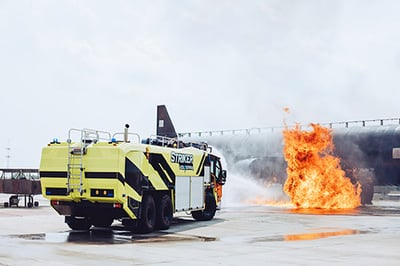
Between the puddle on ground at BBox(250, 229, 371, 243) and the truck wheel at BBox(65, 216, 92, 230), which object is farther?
the truck wheel at BBox(65, 216, 92, 230)

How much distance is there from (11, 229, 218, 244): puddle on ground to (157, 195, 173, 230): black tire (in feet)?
2.92

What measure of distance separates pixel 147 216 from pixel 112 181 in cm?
210

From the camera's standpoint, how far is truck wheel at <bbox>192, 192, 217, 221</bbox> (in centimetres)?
2330

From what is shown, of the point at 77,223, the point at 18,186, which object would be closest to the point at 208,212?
the point at 77,223

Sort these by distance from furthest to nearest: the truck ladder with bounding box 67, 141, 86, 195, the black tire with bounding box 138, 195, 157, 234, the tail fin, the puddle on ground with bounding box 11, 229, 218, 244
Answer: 1. the tail fin
2. the black tire with bounding box 138, 195, 157, 234
3. the truck ladder with bounding box 67, 141, 86, 195
4. the puddle on ground with bounding box 11, 229, 218, 244

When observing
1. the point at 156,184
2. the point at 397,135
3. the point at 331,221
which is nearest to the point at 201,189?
the point at 156,184

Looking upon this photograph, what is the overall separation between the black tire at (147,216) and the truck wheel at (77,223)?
2340mm

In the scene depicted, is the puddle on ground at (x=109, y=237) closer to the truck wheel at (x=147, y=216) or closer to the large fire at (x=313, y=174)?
the truck wheel at (x=147, y=216)

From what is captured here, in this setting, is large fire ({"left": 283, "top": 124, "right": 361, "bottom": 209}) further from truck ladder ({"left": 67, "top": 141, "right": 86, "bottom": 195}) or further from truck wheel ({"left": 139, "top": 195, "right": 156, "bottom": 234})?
truck ladder ({"left": 67, "top": 141, "right": 86, "bottom": 195})

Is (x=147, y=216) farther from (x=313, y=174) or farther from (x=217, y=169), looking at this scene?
(x=313, y=174)

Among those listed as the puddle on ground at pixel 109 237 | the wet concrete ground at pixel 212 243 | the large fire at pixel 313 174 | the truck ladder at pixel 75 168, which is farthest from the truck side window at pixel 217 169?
the large fire at pixel 313 174

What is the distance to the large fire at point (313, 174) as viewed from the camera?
112 ft

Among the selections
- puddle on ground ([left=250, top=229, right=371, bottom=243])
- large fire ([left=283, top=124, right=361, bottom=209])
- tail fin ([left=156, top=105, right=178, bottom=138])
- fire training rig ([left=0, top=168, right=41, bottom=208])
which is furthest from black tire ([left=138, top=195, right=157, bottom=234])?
tail fin ([left=156, top=105, right=178, bottom=138])

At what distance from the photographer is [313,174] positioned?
34375mm
